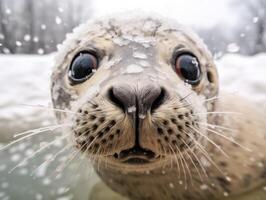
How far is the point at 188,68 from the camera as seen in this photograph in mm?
2818

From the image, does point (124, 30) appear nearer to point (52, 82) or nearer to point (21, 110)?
point (52, 82)

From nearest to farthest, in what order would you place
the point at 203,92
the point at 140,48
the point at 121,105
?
the point at 121,105, the point at 140,48, the point at 203,92

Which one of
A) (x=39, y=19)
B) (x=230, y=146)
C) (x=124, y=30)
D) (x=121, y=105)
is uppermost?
(x=39, y=19)

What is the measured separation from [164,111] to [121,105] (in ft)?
0.60

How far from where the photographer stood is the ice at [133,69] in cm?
245

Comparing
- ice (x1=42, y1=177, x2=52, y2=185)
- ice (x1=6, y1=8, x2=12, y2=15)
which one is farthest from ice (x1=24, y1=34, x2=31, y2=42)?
ice (x1=42, y1=177, x2=52, y2=185)

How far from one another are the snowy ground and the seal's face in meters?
0.67

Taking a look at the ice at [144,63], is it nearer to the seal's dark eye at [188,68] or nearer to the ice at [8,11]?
the seal's dark eye at [188,68]

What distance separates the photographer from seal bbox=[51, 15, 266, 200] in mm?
2270

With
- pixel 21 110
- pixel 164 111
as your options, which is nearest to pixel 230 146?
pixel 164 111

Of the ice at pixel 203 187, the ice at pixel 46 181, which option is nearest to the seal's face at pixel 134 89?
the ice at pixel 203 187

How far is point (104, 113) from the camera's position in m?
2.30

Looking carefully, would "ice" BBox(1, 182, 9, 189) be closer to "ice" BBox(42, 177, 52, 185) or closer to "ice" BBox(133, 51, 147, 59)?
"ice" BBox(42, 177, 52, 185)

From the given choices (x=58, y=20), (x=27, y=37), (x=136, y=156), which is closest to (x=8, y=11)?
(x=27, y=37)
